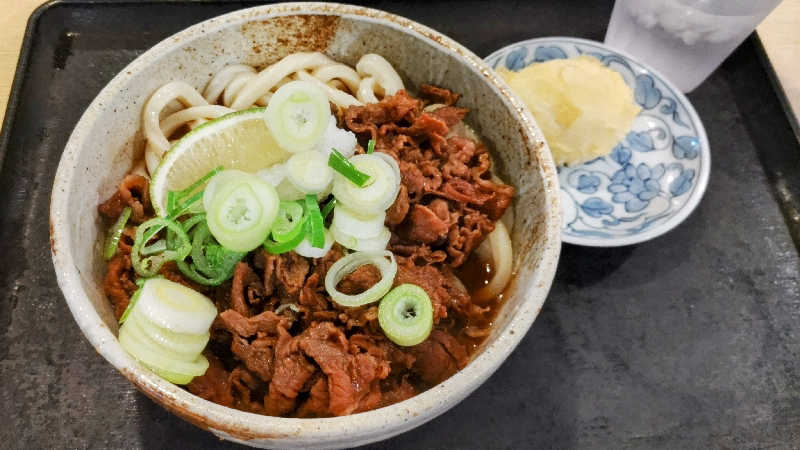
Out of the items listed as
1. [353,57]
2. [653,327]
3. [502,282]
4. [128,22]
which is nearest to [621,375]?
[653,327]

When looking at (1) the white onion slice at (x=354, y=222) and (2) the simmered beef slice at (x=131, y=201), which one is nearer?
(1) the white onion slice at (x=354, y=222)

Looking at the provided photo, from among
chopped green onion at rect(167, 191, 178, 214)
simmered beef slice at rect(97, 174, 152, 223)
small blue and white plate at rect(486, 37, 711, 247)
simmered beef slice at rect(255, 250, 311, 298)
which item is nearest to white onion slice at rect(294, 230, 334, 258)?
simmered beef slice at rect(255, 250, 311, 298)

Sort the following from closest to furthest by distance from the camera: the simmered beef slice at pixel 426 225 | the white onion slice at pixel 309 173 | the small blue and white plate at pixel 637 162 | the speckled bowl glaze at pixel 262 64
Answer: the speckled bowl glaze at pixel 262 64 → the white onion slice at pixel 309 173 → the simmered beef slice at pixel 426 225 → the small blue and white plate at pixel 637 162

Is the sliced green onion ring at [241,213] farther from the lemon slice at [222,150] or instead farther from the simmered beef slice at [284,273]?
the lemon slice at [222,150]

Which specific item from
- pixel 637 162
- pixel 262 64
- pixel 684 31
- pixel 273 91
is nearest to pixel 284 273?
pixel 273 91

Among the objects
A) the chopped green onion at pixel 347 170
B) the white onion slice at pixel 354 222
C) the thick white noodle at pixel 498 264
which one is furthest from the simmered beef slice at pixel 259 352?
the thick white noodle at pixel 498 264
